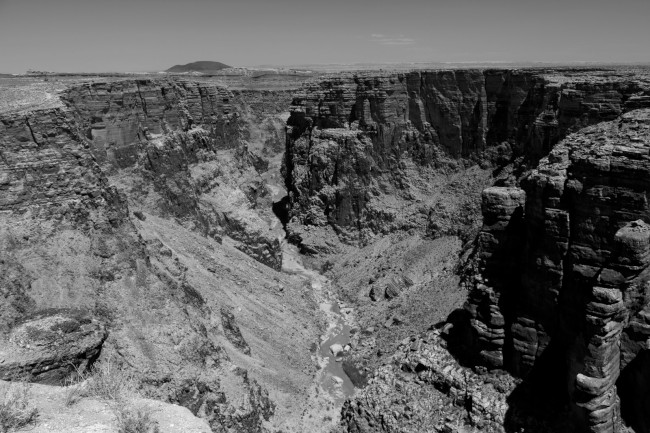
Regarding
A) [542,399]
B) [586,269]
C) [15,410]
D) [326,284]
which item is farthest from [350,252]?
[15,410]

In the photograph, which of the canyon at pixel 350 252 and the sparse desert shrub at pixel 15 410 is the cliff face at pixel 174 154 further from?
the sparse desert shrub at pixel 15 410

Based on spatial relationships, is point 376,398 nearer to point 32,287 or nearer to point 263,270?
point 32,287

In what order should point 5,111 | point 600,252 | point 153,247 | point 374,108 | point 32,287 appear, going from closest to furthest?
1. point 600,252
2. point 32,287
3. point 5,111
4. point 153,247
5. point 374,108

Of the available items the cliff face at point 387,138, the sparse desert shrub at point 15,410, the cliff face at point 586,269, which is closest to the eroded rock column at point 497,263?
the cliff face at point 586,269

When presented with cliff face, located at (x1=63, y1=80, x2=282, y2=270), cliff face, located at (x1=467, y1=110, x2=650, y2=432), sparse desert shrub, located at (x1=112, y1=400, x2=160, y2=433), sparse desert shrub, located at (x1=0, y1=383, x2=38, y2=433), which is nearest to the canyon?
cliff face, located at (x1=467, y1=110, x2=650, y2=432)

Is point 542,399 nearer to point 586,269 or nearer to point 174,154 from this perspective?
point 586,269

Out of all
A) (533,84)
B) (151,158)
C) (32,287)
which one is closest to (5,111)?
(32,287)
